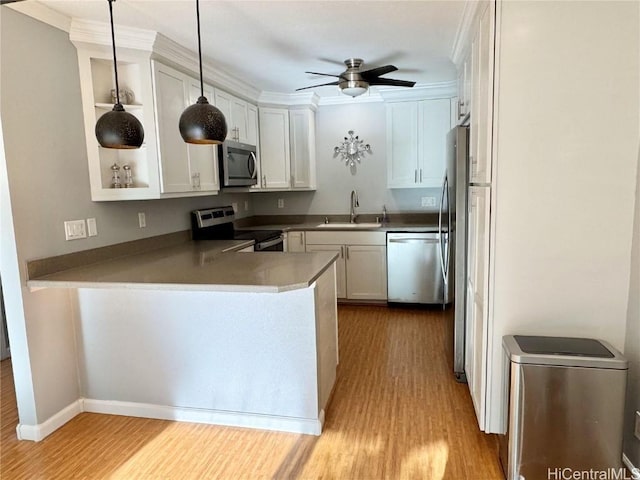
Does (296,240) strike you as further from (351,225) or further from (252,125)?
(252,125)

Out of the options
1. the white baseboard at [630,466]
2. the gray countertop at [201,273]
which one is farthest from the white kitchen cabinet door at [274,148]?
the white baseboard at [630,466]

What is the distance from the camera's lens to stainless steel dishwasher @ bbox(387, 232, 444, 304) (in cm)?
435

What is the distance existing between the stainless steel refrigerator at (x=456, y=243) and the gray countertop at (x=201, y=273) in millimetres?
857

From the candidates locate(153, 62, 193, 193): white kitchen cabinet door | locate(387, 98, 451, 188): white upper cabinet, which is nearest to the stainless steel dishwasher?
locate(387, 98, 451, 188): white upper cabinet

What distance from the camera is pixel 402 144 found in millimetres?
4707

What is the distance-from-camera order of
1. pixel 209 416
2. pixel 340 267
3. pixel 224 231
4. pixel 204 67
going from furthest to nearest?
pixel 340 267
pixel 224 231
pixel 204 67
pixel 209 416

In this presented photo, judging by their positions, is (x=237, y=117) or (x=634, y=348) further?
(x=237, y=117)

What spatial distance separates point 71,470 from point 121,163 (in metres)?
1.89

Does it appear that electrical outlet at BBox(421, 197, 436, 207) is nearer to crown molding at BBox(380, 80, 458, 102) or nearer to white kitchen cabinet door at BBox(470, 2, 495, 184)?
crown molding at BBox(380, 80, 458, 102)

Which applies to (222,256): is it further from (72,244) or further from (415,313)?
(415,313)

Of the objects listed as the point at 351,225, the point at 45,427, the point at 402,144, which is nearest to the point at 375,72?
the point at 402,144

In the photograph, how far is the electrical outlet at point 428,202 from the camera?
492 cm

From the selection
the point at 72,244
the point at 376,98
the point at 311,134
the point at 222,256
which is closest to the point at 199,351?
the point at 222,256

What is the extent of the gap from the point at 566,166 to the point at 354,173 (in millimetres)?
3404
